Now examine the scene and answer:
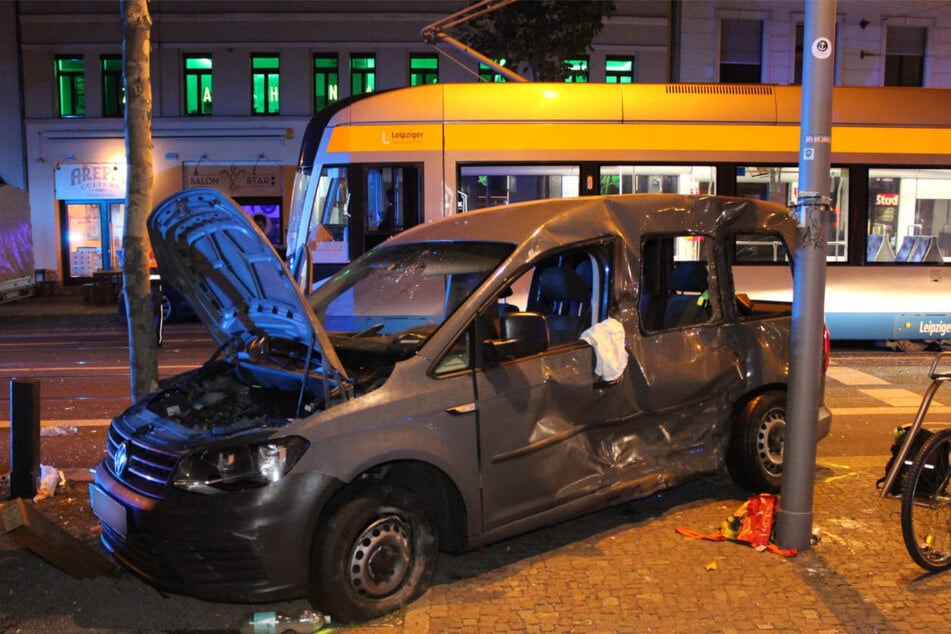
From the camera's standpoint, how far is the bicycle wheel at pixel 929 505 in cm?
432

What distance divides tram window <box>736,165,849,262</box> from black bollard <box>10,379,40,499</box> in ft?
30.5

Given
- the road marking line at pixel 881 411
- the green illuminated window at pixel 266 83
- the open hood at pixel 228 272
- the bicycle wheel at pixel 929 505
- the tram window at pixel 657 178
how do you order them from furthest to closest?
the green illuminated window at pixel 266 83 < the tram window at pixel 657 178 < the road marking line at pixel 881 411 < the bicycle wheel at pixel 929 505 < the open hood at pixel 228 272

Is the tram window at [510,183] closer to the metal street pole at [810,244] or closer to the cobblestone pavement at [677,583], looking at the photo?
the cobblestone pavement at [677,583]

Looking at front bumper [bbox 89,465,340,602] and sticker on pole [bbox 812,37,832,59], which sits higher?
sticker on pole [bbox 812,37,832,59]

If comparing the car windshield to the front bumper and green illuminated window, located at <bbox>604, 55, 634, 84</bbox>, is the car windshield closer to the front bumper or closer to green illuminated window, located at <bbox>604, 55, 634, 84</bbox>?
the front bumper

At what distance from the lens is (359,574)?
398 centimetres

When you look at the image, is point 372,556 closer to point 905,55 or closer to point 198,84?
point 198,84

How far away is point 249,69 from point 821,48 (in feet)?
76.9

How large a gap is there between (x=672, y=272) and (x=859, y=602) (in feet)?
8.93

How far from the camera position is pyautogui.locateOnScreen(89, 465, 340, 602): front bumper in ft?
12.2

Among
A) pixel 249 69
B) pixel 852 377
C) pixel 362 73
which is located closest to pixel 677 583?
pixel 852 377

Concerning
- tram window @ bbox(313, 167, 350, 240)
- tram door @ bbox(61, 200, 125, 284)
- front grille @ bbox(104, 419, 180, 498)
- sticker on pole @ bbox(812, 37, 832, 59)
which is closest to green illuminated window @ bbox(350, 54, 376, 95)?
tram door @ bbox(61, 200, 125, 284)

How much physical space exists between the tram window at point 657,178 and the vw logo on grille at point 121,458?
8.49m

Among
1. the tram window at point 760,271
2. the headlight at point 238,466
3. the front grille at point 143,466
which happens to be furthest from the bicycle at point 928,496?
the tram window at point 760,271
